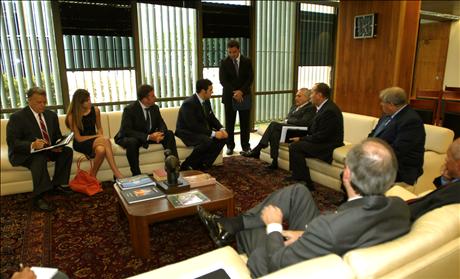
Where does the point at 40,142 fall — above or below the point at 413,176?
above

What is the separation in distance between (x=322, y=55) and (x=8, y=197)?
5564 mm

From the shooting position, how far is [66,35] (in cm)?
427

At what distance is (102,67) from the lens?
4586mm

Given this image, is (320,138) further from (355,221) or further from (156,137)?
(355,221)

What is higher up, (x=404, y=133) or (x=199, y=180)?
(x=404, y=133)

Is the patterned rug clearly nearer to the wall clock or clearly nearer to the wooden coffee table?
the wooden coffee table

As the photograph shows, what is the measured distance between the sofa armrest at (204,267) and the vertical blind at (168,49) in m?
3.90

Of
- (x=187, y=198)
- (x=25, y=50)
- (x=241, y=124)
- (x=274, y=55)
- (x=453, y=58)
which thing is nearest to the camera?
(x=187, y=198)

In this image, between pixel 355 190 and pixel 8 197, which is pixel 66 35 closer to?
pixel 8 197

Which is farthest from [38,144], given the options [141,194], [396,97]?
[396,97]

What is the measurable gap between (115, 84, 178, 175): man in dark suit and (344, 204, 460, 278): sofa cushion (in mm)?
2751

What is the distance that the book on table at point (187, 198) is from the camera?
7.45ft

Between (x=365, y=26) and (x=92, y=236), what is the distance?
399 cm

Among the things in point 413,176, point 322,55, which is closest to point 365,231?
point 413,176
